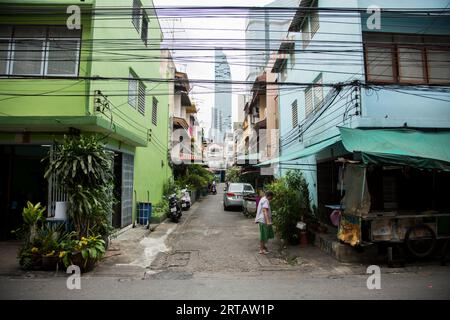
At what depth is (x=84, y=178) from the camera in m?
7.35

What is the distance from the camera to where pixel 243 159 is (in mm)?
23812

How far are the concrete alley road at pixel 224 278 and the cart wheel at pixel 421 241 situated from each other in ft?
1.19

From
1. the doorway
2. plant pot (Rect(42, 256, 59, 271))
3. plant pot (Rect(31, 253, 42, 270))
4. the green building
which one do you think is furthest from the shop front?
the doorway

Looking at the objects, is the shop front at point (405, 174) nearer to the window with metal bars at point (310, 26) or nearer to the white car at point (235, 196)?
the window with metal bars at point (310, 26)

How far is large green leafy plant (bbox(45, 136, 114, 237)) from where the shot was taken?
7172 mm

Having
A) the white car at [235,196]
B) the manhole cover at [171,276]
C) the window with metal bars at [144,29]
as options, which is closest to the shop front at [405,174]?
the manhole cover at [171,276]

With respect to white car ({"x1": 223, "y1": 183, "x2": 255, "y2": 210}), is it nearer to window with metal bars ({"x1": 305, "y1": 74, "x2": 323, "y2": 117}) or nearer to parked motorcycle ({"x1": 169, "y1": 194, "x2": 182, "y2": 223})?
parked motorcycle ({"x1": 169, "y1": 194, "x2": 182, "y2": 223})

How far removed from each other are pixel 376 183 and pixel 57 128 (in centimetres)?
949

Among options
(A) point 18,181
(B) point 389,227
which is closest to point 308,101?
(B) point 389,227

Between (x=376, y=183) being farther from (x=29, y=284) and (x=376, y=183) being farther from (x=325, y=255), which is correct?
(x=29, y=284)

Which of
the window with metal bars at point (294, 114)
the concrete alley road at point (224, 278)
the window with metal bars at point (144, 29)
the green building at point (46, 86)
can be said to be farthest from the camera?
A: the window with metal bars at point (294, 114)

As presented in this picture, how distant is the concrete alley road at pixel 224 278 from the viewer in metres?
5.23

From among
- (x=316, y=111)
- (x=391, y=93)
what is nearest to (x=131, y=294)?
(x=391, y=93)

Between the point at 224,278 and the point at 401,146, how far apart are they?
5.27 meters
